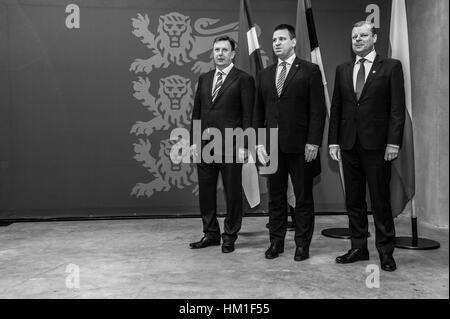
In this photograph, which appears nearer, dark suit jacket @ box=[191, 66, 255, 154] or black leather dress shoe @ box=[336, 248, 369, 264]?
black leather dress shoe @ box=[336, 248, 369, 264]

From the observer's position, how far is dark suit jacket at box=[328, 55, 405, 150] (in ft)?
9.13

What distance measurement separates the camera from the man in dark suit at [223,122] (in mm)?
3363

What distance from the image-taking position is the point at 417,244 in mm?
3520

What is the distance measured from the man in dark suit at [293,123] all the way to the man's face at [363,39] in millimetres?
294

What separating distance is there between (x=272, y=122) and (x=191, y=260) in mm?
1082

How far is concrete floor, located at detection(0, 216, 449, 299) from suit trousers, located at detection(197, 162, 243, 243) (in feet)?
0.51

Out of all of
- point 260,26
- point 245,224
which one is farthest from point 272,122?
point 260,26

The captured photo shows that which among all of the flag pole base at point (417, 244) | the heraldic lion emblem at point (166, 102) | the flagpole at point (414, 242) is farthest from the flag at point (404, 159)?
the heraldic lion emblem at point (166, 102)

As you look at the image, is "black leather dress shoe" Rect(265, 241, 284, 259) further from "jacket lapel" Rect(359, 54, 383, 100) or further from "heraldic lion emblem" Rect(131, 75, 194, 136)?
"heraldic lion emblem" Rect(131, 75, 194, 136)

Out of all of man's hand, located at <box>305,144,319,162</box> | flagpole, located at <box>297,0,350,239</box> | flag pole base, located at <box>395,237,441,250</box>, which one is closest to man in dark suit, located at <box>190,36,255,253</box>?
man's hand, located at <box>305,144,319,162</box>

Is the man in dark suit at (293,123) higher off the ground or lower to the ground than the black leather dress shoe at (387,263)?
higher

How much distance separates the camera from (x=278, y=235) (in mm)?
3246

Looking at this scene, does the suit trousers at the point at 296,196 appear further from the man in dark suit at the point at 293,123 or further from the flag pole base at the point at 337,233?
the flag pole base at the point at 337,233

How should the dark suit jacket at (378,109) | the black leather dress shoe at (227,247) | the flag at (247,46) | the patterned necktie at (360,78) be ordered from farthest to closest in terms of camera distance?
the flag at (247,46) → the black leather dress shoe at (227,247) → the patterned necktie at (360,78) → the dark suit jacket at (378,109)
